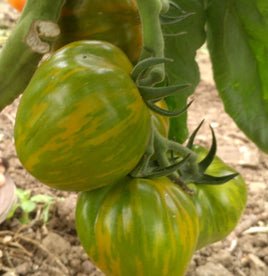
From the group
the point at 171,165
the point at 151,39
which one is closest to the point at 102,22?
the point at 151,39

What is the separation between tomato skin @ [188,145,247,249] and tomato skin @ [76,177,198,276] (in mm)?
118

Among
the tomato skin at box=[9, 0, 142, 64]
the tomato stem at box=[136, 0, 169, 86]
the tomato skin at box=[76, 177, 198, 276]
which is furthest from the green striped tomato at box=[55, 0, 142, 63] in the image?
the tomato skin at box=[76, 177, 198, 276]

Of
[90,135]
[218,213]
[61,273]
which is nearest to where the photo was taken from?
[90,135]

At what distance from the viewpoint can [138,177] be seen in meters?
0.74

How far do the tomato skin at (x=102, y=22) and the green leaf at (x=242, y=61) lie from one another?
193 millimetres

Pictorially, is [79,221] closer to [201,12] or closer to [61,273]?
[201,12]

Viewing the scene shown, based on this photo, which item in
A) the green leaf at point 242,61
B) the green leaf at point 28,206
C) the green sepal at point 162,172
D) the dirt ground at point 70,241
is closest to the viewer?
the green sepal at point 162,172

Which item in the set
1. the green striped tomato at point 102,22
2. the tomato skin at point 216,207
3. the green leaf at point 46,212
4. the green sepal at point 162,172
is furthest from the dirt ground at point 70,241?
the green striped tomato at point 102,22

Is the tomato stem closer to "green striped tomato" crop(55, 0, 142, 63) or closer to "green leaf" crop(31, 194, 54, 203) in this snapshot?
"green striped tomato" crop(55, 0, 142, 63)

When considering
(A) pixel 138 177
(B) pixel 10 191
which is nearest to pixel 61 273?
(B) pixel 10 191

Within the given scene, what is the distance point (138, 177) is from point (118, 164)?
0.17m

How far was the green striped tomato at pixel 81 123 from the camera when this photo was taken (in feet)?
1.82

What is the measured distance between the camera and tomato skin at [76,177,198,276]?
71 cm

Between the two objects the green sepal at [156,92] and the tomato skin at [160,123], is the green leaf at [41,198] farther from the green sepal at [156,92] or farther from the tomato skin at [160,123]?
the green sepal at [156,92]
